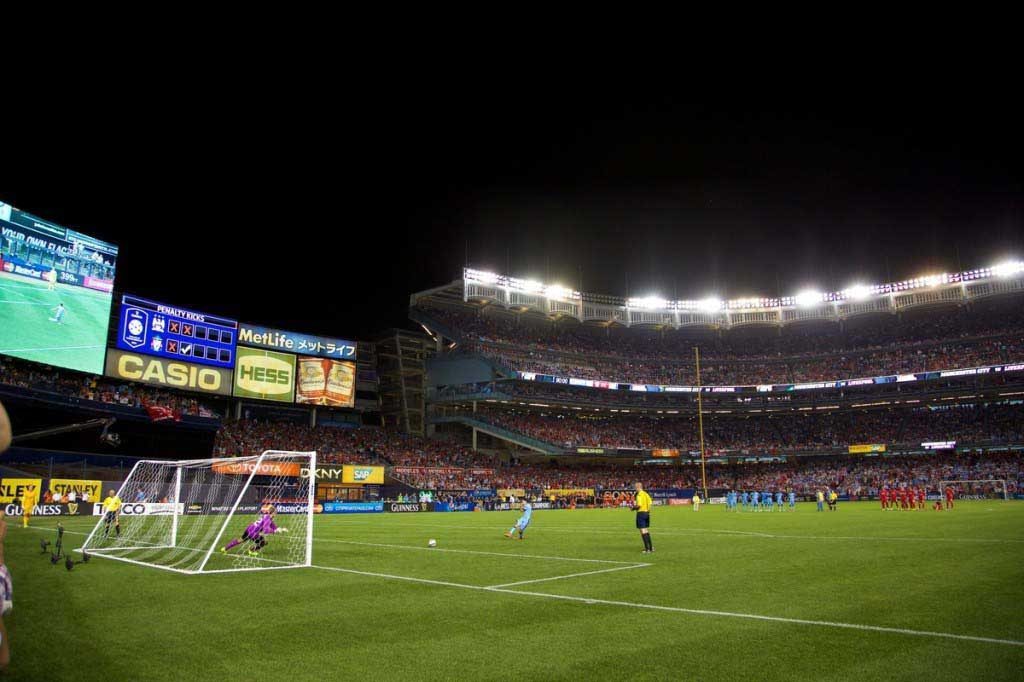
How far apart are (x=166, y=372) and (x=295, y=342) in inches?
499

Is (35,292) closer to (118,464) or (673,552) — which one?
(118,464)

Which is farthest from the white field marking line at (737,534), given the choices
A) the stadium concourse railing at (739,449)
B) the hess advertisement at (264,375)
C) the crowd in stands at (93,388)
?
the stadium concourse railing at (739,449)

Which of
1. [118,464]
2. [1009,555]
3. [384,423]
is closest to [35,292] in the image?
[118,464]

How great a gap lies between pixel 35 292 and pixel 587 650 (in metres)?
45.0

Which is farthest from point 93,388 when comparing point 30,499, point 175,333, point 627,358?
point 627,358

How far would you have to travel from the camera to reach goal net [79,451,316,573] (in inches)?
616

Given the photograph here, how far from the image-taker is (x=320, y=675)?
6.29 meters

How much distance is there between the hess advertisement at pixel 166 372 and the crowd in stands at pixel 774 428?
26.1 m

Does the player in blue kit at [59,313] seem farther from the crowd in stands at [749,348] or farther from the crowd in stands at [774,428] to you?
the crowd in stands at [774,428]

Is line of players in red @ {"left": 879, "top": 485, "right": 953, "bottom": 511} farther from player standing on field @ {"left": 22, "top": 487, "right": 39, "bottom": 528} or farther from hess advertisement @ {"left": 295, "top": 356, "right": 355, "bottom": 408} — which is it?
player standing on field @ {"left": 22, "top": 487, "right": 39, "bottom": 528}

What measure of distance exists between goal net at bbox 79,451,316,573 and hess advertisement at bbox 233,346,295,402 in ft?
40.2

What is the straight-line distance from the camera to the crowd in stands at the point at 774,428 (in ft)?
220

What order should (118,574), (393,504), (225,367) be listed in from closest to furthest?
(118,574)
(393,504)
(225,367)

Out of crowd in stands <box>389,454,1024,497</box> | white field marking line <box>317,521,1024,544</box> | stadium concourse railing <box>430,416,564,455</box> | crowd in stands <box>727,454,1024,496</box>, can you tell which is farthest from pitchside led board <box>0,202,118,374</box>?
crowd in stands <box>727,454,1024,496</box>
